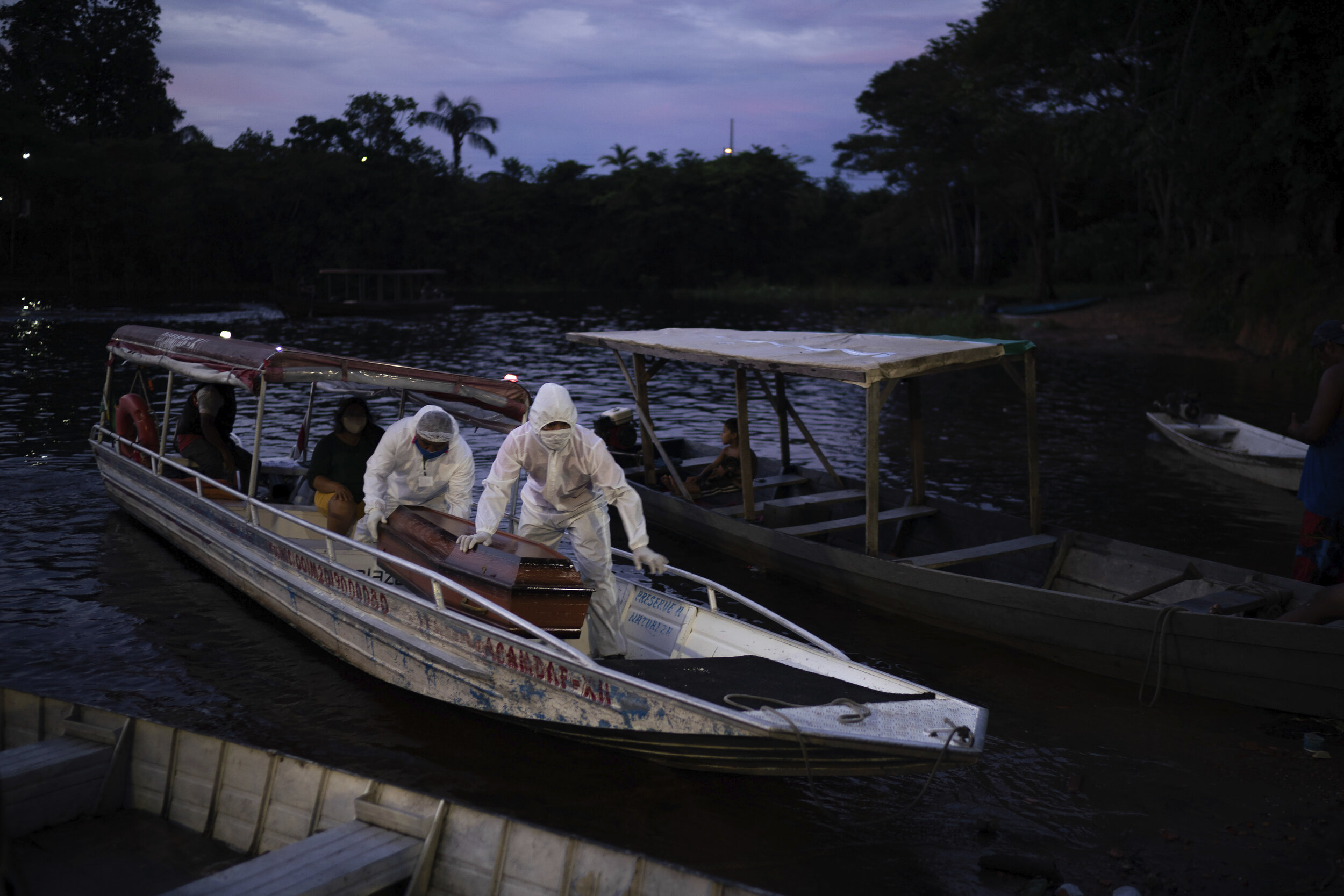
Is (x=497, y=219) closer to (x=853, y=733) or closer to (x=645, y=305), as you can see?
(x=645, y=305)

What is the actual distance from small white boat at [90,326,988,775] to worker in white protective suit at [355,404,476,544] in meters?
0.45

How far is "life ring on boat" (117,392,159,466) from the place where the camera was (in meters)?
10.6

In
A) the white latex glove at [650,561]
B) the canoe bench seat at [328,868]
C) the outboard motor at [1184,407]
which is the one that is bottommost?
the canoe bench seat at [328,868]

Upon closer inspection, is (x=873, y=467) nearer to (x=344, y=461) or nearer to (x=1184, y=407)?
(x=344, y=461)

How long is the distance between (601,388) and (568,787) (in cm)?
1885

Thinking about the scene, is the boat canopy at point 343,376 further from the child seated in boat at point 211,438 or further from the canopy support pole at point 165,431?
the child seated in boat at point 211,438

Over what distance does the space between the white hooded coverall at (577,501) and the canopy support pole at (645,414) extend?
15.0ft

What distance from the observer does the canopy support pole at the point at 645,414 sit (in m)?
11.8

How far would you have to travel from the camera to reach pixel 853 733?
4855 mm

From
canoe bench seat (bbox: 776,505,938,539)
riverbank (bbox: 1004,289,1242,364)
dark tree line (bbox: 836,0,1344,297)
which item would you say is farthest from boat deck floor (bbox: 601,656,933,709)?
riverbank (bbox: 1004,289,1242,364)

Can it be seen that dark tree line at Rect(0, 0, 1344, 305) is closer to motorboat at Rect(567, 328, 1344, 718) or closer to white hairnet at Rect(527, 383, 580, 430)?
motorboat at Rect(567, 328, 1344, 718)

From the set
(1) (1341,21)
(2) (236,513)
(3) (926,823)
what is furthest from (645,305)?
(3) (926,823)

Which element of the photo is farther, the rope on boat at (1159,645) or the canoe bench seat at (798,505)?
the canoe bench seat at (798,505)

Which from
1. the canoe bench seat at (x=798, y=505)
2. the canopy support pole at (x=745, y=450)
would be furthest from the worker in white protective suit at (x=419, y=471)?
the canoe bench seat at (x=798, y=505)
